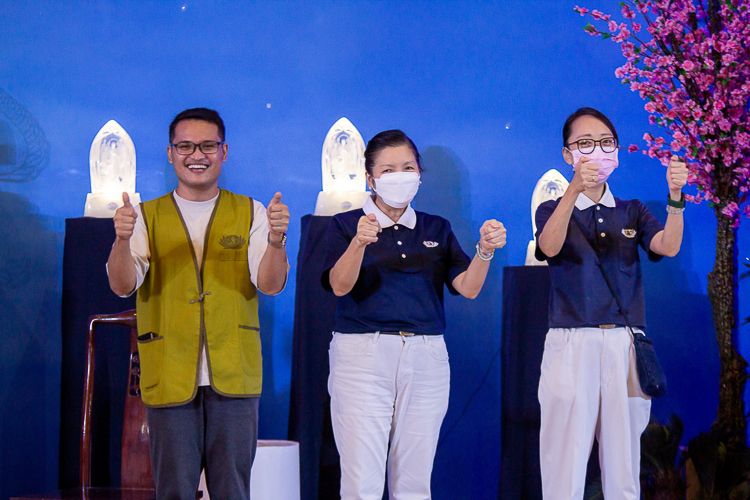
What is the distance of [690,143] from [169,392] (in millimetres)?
2266

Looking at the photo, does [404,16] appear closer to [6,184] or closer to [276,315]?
[276,315]

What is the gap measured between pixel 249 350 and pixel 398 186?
77cm

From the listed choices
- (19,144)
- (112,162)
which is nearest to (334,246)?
(112,162)

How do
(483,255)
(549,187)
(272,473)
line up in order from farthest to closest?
(549,187) → (272,473) → (483,255)

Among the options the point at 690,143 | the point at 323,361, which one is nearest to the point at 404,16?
the point at 690,143

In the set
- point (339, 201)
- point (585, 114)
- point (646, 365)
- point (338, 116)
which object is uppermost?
point (338, 116)

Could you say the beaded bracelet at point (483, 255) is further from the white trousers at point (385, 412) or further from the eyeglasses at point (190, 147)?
the eyeglasses at point (190, 147)

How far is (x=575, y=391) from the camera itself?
2.37 m

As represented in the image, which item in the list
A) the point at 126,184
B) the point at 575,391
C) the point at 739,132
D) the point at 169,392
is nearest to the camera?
the point at 169,392

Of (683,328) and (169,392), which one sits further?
(683,328)

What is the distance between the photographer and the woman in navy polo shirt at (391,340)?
2336 mm

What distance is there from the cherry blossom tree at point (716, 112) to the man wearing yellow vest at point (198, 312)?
1.76 metres

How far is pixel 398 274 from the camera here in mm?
2436

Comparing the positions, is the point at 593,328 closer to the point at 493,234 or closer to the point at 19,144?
the point at 493,234
